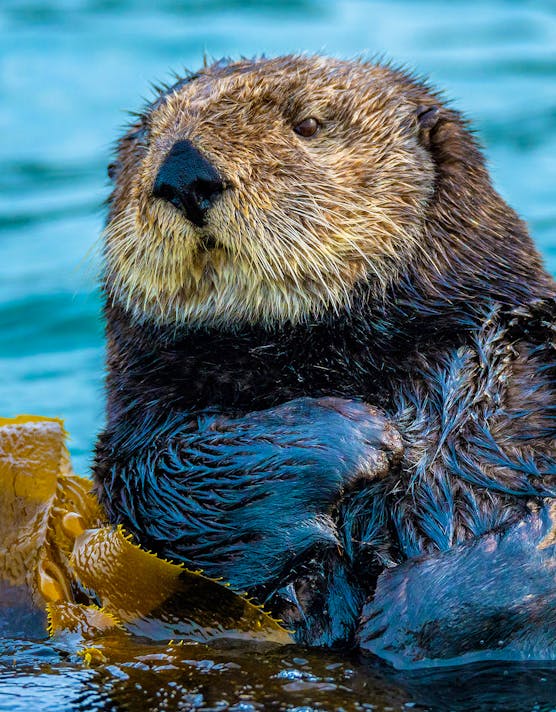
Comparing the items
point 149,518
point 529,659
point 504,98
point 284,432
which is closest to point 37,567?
point 149,518

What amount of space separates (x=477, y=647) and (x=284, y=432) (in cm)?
89

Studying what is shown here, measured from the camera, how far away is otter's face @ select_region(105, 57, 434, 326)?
4.12m

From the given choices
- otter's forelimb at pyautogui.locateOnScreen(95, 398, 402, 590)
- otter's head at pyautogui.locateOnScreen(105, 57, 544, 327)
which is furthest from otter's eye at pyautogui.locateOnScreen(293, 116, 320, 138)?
otter's forelimb at pyautogui.locateOnScreen(95, 398, 402, 590)

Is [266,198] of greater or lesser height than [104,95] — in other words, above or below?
below

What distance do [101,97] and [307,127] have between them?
772cm

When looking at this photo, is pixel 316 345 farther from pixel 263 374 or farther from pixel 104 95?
pixel 104 95

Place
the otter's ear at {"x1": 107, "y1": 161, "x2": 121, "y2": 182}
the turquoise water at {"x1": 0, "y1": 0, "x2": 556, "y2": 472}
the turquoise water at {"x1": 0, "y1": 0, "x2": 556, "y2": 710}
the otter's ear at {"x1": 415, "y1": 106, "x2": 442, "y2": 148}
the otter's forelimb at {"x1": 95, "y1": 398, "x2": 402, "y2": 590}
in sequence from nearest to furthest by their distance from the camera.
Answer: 1. the otter's forelimb at {"x1": 95, "y1": 398, "x2": 402, "y2": 590}
2. the otter's ear at {"x1": 415, "y1": 106, "x2": 442, "y2": 148}
3. the otter's ear at {"x1": 107, "y1": 161, "x2": 121, "y2": 182}
4. the turquoise water at {"x1": 0, "y1": 0, "x2": 556, "y2": 710}
5. the turquoise water at {"x1": 0, "y1": 0, "x2": 556, "y2": 472}

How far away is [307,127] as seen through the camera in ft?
14.9

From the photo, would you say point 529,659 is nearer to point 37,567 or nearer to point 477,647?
point 477,647

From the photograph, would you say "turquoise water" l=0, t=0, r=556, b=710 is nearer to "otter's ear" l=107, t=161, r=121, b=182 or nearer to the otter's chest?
"otter's ear" l=107, t=161, r=121, b=182

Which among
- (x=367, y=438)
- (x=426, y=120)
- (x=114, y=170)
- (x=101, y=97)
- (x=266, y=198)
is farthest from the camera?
(x=101, y=97)

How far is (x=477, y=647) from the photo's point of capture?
3.75 metres

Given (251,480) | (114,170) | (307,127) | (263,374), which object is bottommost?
(251,480)

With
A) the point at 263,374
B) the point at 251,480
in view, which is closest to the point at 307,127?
the point at 263,374
